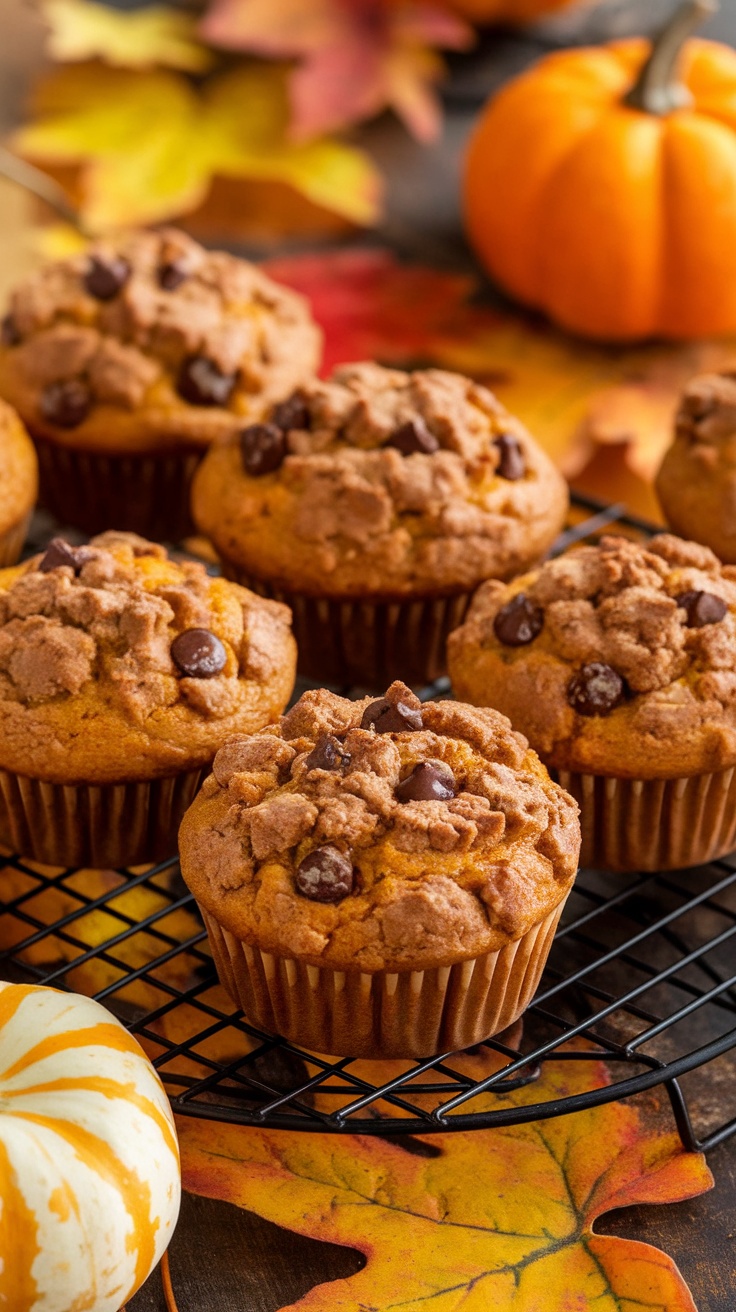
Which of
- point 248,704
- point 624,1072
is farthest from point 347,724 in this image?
point 624,1072

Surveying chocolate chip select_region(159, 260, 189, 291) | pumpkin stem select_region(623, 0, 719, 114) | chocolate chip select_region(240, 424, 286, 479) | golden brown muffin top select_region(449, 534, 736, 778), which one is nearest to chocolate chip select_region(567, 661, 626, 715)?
golden brown muffin top select_region(449, 534, 736, 778)

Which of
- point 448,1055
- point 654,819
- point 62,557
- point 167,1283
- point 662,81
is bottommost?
point 167,1283

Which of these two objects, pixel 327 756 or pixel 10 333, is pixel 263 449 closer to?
pixel 10 333

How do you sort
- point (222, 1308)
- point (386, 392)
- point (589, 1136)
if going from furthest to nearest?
1. point (386, 392)
2. point (589, 1136)
3. point (222, 1308)

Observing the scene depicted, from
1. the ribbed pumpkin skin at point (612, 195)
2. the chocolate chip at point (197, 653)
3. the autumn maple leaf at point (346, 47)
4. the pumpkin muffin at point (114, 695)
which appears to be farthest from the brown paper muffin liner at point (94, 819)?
the autumn maple leaf at point (346, 47)

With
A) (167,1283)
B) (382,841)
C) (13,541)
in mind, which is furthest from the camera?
(13,541)

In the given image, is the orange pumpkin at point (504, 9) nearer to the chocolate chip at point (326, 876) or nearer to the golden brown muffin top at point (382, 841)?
the golden brown muffin top at point (382, 841)

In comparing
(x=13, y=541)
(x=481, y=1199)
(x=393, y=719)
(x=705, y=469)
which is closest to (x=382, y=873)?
(x=393, y=719)

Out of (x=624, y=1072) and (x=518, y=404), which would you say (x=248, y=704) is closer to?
(x=624, y=1072)
